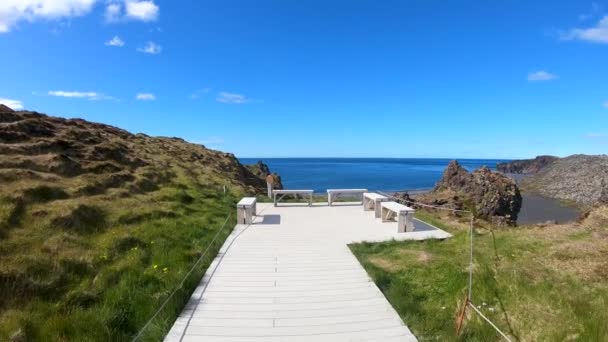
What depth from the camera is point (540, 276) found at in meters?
6.00

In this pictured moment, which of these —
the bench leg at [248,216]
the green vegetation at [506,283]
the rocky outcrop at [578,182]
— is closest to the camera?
the green vegetation at [506,283]

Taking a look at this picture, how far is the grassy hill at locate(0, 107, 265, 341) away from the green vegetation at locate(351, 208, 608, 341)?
3635mm

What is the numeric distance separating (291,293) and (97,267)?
12.6 feet

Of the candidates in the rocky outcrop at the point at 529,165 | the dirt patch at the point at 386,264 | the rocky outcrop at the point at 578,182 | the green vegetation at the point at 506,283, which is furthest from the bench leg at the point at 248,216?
the rocky outcrop at the point at 529,165

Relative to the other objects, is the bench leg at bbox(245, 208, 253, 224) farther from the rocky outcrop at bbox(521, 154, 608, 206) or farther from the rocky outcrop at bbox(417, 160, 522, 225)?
the rocky outcrop at bbox(521, 154, 608, 206)

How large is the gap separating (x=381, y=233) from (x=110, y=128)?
23637 millimetres

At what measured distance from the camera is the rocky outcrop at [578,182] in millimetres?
50906

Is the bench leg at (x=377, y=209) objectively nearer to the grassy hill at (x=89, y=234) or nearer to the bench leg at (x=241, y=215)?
the bench leg at (x=241, y=215)

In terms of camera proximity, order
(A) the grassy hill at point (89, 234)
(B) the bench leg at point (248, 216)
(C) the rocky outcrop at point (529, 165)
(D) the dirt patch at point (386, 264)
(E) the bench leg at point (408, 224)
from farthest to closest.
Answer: (C) the rocky outcrop at point (529, 165), (B) the bench leg at point (248, 216), (E) the bench leg at point (408, 224), (D) the dirt patch at point (386, 264), (A) the grassy hill at point (89, 234)

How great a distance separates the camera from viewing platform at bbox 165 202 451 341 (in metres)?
4.95

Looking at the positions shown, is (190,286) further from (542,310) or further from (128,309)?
(542,310)

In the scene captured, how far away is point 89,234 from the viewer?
29.6 feet

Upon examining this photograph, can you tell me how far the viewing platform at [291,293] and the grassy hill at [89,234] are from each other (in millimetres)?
463

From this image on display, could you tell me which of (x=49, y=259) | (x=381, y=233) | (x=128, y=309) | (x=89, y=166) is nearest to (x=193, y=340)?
(x=128, y=309)
